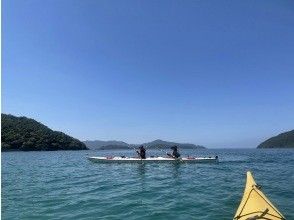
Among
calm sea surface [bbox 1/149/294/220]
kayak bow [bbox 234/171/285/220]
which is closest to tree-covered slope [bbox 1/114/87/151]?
calm sea surface [bbox 1/149/294/220]

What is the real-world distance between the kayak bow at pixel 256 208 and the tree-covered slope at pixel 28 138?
141 meters

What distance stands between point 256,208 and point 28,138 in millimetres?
163809

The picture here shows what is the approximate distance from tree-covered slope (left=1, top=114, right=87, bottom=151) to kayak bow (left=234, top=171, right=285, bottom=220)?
141m

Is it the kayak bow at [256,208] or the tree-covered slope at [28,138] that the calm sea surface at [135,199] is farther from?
the tree-covered slope at [28,138]

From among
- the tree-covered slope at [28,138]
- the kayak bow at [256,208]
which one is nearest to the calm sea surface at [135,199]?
the kayak bow at [256,208]

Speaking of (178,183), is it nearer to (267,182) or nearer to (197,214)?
(267,182)

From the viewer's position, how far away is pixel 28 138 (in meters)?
163

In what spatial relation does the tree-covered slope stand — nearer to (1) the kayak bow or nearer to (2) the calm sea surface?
(2) the calm sea surface

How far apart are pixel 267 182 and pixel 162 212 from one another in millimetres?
12772

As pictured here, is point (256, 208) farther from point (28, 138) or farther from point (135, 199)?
point (28, 138)

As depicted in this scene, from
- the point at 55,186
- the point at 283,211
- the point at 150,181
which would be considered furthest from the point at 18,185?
the point at 283,211

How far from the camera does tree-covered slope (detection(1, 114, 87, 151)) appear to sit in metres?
152

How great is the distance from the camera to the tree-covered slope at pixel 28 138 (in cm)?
15224

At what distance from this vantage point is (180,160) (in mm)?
41875
